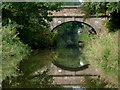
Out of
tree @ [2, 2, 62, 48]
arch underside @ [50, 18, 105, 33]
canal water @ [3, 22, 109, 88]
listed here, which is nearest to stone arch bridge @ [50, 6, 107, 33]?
arch underside @ [50, 18, 105, 33]

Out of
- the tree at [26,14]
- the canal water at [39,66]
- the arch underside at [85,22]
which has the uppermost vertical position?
the tree at [26,14]

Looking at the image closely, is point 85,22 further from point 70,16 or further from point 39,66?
point 39,66

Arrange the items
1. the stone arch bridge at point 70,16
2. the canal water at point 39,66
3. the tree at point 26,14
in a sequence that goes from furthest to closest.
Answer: the stone arch bridge at point 70,16 → the tree at point 26,14 → the canal water at point 39,66

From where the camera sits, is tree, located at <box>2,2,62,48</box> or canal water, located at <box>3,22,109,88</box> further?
tree, located at <box>2,2,62,48</box>

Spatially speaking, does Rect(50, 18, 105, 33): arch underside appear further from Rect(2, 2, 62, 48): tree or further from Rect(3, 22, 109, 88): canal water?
Rect(2, 2, 62, 48): tree

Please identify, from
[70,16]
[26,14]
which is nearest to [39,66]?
[26,14]

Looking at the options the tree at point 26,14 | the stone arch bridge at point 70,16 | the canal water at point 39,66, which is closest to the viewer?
the canal water at point 39,66

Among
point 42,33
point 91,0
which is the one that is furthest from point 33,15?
point 42,33

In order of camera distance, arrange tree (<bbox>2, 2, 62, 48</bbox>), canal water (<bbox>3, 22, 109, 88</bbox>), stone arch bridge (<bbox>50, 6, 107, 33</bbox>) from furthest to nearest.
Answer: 1. stone arch bridge (<bbox>50, 6, 107, 33</bbox>)
2. tree (<bbox>2, 2, 62, 48</bbox>)
3. canal water (<bbox>3, 22, 109, 88</bbox>)

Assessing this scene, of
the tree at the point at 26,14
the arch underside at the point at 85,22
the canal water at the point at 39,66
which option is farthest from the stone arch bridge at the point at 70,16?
the tree at the point at 26,14

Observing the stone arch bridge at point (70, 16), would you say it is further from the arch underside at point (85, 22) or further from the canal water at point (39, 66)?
the canal water at point (39, 66)

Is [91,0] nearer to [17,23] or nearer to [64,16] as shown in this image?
[17,23]

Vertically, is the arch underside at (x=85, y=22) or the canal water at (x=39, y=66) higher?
the arch underside at (x=85, y=22)
